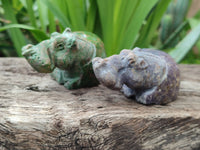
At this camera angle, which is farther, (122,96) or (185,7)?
(185,7)

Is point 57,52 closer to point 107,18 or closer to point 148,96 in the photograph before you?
point 148,96

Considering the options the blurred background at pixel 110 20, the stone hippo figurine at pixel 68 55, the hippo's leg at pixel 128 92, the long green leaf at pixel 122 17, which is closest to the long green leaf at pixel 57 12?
the blurred background at pixel 110 20

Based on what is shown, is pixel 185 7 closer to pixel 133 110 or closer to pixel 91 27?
pixel 91 27

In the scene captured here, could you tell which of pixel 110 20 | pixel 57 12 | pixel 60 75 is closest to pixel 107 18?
pixel 110 20

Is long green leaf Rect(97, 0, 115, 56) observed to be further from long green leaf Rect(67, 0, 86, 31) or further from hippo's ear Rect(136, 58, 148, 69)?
hippo's ear Rect(136, 58, 148, 69)

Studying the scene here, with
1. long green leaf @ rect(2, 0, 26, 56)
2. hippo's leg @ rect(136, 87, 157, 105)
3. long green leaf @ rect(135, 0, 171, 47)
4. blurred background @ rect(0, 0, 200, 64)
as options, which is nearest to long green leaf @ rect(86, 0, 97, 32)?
blurred background @ rect(0, 0, 200, 64)

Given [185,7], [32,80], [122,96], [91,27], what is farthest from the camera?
[185,7]

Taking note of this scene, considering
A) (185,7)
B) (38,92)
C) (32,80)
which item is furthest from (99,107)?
(185,7)

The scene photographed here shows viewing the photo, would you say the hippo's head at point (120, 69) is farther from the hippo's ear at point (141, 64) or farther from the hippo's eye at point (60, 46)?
the hippo's eye at point (60, 46)
